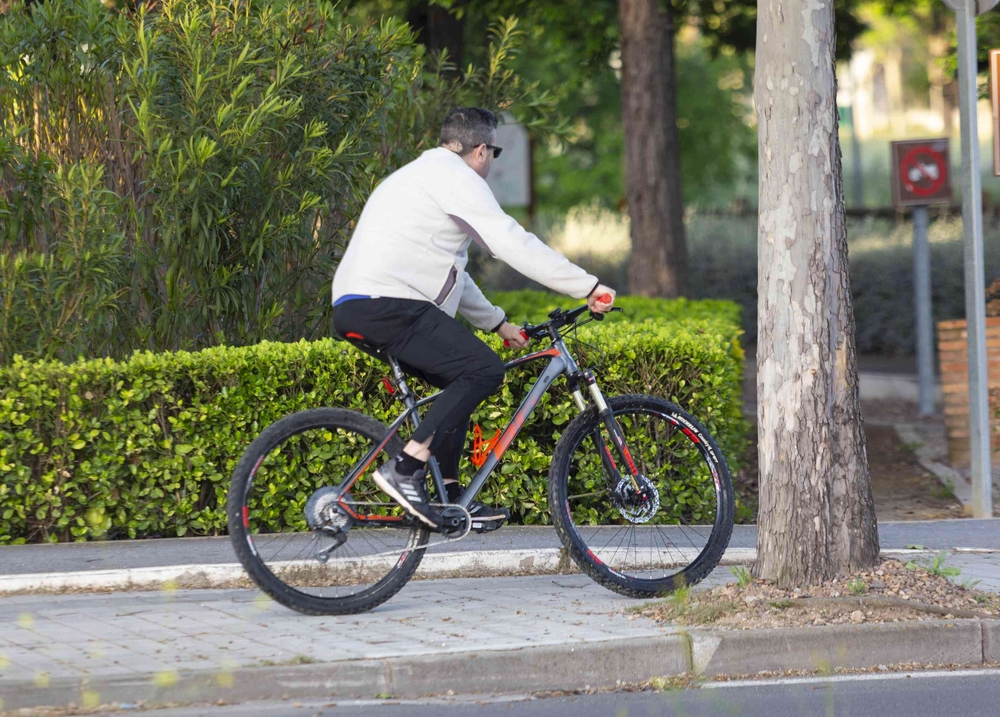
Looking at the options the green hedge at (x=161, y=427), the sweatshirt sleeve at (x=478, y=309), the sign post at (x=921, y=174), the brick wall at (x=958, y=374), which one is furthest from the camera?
the sign post at (x=921, y=174)

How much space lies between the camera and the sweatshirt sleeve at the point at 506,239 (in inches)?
213

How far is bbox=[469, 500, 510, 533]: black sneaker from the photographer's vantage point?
19.0ft

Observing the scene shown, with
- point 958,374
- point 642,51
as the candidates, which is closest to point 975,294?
point 958,374

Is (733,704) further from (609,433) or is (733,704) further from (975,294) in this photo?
(975,294)

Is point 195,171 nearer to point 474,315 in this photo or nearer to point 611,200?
point 474,315

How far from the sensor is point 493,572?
653cm

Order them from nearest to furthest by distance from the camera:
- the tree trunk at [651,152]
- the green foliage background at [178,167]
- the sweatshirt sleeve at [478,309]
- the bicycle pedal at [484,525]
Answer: the bicycle pedal at [484,525]
the sweatshirt sleeve at [478,309]
the green foliage background at [178,167]
the tree trunk at [651,152]

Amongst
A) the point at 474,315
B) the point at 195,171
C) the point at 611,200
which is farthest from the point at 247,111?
the point at 611,200

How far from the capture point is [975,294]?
812 cm

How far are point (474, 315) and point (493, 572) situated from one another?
1.28 meters

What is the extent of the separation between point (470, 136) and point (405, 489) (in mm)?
1433

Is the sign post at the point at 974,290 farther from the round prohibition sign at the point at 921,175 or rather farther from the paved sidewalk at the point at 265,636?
the round prohibition sign at the point at 921,175

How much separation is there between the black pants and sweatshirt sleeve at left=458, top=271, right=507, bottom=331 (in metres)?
0.41

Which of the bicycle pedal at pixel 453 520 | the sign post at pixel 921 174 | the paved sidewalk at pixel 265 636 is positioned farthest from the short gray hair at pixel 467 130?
the sign post at pixel 921 174
